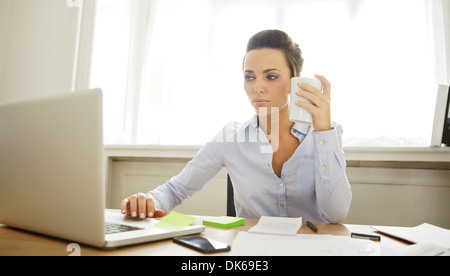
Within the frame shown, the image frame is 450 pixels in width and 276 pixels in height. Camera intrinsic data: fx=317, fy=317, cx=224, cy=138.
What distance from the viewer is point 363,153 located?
1.66 meters

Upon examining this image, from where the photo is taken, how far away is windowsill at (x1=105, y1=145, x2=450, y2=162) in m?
1.52

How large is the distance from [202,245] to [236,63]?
1802 mm

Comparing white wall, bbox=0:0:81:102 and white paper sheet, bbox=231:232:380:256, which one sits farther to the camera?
white wall, bbox=0:0:81:102

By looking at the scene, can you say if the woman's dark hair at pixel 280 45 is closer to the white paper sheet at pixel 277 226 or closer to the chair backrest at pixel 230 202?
the chair backrest at pixel 230 202

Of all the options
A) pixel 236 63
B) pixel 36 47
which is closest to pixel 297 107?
pixel 236 63

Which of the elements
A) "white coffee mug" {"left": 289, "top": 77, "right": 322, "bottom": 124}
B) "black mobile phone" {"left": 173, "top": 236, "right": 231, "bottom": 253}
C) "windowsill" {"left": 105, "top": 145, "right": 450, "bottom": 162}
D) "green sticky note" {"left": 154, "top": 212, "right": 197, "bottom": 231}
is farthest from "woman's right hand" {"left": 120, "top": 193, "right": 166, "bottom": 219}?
"windowsill" {"left": 105, "top": 145, "right": 450, "bottom": 162}

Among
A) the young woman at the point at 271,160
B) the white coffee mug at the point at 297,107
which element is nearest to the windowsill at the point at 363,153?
the young woman at the point at 271,160

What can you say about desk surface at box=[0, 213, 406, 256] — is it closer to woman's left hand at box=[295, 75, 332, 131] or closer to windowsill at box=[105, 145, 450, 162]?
woman's left hand at box=[295, 75, 332, 131]

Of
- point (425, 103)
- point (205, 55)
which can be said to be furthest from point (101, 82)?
point (425, 103)

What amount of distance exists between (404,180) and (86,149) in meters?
1.72

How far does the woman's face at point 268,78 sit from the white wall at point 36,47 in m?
1.63

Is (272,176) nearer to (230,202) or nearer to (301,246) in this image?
(230,202)

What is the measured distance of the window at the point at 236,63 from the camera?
6.08ft

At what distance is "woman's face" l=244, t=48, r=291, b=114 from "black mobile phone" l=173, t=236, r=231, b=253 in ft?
2.35
